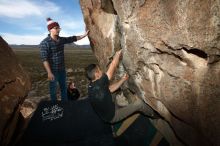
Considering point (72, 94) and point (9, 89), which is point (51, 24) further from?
point (72, 94)

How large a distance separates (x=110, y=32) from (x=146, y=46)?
2258 mm

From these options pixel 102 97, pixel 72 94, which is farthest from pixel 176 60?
pixel 72 94

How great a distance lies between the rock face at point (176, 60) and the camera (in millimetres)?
5773

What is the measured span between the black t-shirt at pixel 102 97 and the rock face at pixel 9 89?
7.67 feet

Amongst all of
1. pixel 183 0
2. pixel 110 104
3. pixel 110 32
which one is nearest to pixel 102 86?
pixel 110 104

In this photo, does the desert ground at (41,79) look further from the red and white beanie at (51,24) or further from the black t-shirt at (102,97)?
the black t-shirt at (102,97)

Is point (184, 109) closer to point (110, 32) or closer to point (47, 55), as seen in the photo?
point (110, 32)

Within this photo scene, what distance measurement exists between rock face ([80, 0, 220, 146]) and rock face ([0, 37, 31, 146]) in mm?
3202

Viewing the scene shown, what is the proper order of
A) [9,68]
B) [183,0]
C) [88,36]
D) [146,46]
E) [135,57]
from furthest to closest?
[88,36], [9,68], [135,57], [146,46], [183,0]

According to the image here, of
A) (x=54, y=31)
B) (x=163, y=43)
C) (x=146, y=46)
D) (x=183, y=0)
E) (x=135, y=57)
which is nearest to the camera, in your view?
(x=183, y=0)

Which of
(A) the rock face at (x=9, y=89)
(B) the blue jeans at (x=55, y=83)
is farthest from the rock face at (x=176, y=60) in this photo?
(A) the rock face at (x=9, y=89)

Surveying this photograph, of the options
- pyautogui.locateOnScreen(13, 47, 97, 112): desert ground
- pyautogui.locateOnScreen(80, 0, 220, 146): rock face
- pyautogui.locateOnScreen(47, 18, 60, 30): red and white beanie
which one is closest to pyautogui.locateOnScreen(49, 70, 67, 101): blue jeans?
pyautogui.locateOnScreen(47, 18, 60, 30): red and white beanie

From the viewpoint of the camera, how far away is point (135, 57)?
8.01m

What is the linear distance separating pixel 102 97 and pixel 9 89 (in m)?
2.75
